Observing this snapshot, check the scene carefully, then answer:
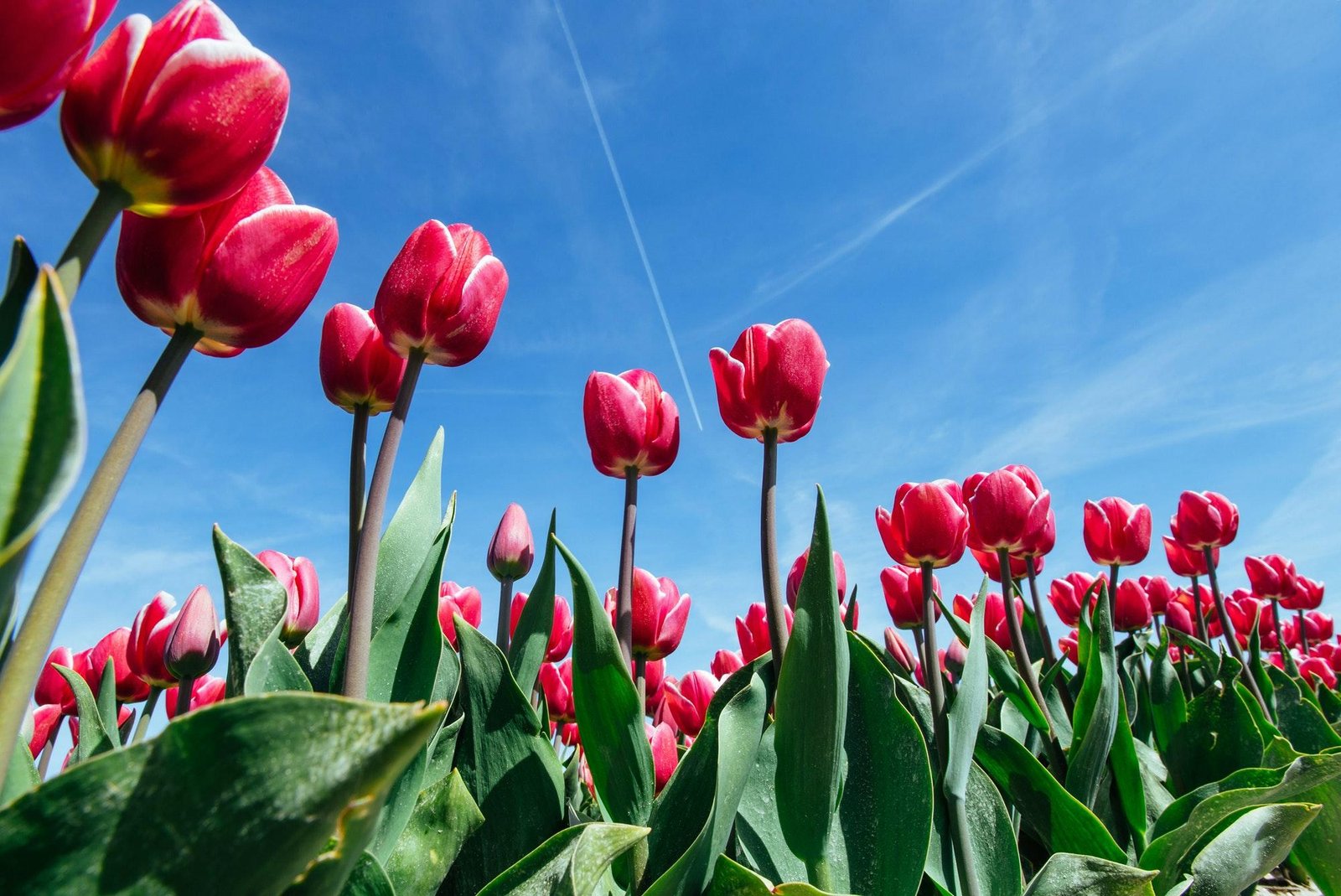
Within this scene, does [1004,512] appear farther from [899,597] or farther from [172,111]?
[172,111]

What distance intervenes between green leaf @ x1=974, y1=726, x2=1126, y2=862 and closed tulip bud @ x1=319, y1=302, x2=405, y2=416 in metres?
1.24

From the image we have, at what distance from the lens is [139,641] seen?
1.71 m

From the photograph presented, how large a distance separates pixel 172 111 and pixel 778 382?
0.99 meters

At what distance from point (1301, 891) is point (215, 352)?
9.36 feet

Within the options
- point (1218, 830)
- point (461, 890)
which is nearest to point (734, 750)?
point (461, 890)

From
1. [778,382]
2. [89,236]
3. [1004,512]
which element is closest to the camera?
[89,236]

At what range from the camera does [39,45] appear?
0.52 meters

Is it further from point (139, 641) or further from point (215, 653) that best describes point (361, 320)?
point (139, 641)

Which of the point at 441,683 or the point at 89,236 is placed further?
the point at 441,683

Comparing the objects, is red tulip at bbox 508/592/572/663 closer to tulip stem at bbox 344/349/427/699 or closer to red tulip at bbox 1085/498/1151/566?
tulip stem at bbox 344/349/427/699

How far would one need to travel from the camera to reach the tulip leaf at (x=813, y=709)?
38.3 inches

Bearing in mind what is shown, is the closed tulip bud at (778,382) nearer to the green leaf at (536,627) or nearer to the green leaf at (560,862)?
the green leaf at (536,627)

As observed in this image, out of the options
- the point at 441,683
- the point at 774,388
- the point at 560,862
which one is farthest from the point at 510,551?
the point at 560,862

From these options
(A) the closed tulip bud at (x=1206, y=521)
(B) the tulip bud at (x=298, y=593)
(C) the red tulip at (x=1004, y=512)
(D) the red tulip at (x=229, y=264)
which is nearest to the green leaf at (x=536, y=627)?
(B) the tulip bud at (x=298, y=593)
